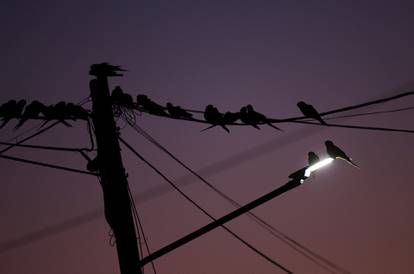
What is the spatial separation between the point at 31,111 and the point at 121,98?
1.31 meters

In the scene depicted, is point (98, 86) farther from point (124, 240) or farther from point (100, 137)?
point (124, 240)

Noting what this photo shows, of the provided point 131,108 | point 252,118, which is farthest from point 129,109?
point 252,118

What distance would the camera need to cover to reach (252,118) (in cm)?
827

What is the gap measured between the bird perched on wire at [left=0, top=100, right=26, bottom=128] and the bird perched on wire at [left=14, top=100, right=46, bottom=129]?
8 cm

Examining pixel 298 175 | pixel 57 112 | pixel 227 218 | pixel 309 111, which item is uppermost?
pixel 57 112

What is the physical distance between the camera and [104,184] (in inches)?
289

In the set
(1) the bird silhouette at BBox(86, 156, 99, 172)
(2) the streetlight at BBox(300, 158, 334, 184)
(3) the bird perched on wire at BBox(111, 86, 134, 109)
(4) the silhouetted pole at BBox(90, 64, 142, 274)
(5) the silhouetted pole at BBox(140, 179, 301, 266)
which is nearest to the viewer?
(5) the silhouetted pole at BBox(140, 179, 301, 266)

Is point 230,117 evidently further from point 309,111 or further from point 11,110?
point 11,110

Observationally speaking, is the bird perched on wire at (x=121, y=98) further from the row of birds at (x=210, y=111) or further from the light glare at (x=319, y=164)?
the light glare at (x=319, y=164)

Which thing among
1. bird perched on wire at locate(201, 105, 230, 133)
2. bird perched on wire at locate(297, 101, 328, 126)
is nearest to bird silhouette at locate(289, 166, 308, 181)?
bird perched on wire at locate(297, 101, 328, 126)

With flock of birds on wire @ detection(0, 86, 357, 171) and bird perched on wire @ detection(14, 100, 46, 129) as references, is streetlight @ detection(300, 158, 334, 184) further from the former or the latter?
bird perched on wire @ detection(14, 100, 46, 129)

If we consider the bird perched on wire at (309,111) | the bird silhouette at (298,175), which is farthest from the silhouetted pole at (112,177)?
the bird perched on wire at (309,111)

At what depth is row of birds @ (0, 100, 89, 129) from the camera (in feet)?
25.6

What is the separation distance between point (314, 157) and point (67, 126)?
3.59m
